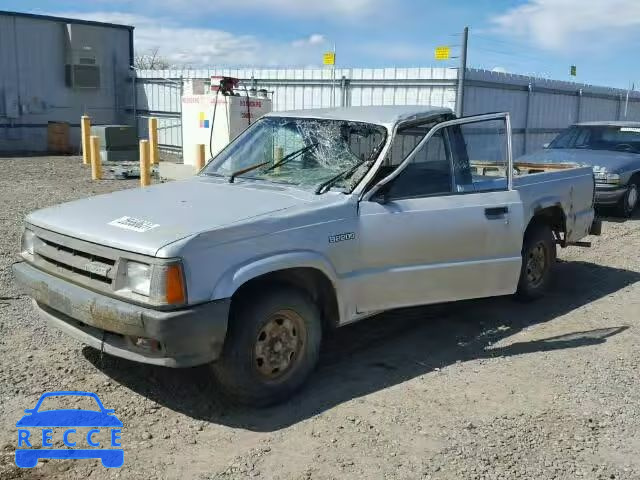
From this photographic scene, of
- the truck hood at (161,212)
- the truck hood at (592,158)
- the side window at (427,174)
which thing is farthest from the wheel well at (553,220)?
the truck hood at (592,158)

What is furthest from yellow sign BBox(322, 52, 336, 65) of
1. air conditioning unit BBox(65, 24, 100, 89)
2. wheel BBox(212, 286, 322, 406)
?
wheel BBox(212, 286, 322, 406)

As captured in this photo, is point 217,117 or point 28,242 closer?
point 28,242

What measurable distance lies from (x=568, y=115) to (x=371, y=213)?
17398 mm

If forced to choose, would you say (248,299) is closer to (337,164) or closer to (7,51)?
(337,164)

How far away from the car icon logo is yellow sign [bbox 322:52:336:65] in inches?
528

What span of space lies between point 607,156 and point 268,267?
9719 mm

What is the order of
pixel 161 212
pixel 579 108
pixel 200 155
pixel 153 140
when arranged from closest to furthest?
pixel 161 212, pixel 200 155, pixel 153 140, pixel 579 108

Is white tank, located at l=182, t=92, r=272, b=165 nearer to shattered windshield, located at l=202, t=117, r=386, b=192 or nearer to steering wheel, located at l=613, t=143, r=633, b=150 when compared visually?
steering wheel, located at l=613, t=143, r=633, b=150

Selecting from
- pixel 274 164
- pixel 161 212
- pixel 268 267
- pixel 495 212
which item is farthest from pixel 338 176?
pixel 495 212

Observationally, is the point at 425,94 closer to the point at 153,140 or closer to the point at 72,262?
the point at 153,140

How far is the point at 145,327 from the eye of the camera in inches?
139

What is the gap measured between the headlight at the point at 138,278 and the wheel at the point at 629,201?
9.96 meters

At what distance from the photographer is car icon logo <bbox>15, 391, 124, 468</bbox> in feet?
11.5

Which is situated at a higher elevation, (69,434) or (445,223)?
(445,223)
